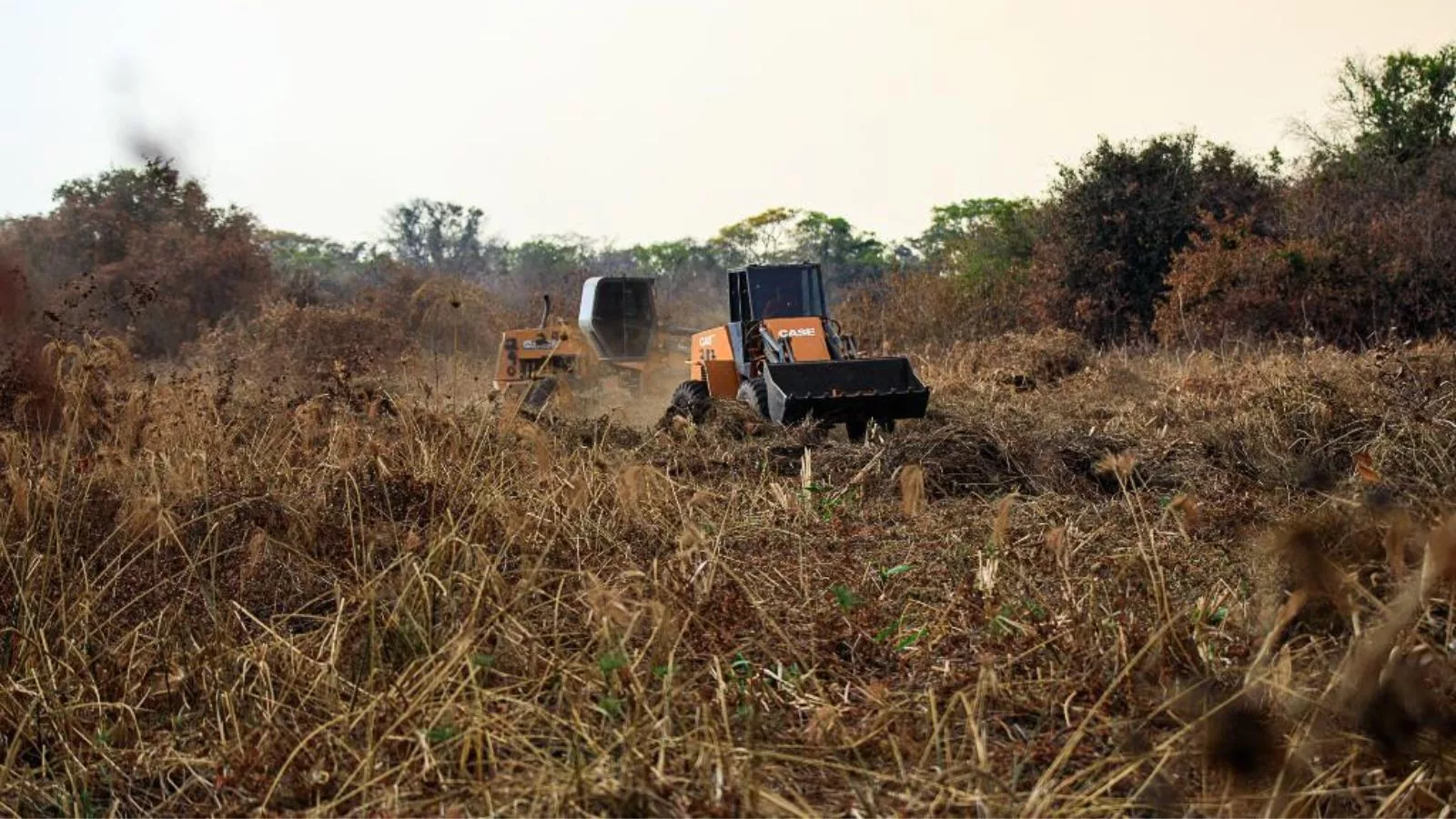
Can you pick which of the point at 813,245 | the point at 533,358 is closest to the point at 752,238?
the point at 813,245

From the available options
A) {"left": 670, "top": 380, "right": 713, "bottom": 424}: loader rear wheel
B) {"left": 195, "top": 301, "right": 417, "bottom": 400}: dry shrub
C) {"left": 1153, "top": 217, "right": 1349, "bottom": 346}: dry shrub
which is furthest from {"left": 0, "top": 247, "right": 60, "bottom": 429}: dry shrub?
{"left": 1153, "top": 217, "right": 1349, "bottom": 346}: dry shrub

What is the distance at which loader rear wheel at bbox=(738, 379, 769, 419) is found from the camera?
11.6 meters

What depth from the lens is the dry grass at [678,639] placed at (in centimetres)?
337

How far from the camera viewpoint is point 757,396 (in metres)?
11.7

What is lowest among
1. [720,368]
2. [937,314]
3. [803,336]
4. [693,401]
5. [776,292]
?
[693,401]

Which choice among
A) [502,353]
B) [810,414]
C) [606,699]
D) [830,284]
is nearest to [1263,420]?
[810,414]

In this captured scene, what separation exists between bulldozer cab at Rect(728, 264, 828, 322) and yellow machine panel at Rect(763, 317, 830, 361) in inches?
20.5

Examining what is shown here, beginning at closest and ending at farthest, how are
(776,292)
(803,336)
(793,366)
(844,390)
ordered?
(793,366)
(844,390)
(803,336)
(776,292)

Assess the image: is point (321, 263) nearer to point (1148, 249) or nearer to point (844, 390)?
point (1148, 249)

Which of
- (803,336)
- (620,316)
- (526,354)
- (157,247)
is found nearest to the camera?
(803,336)

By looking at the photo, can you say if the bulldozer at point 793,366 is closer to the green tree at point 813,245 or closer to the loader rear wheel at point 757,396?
the loader rear wheel at point 757,396

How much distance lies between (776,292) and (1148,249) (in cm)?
1101

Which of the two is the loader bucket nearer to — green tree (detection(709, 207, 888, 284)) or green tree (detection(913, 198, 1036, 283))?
green tree (detection(913, 198, 1036, 283))

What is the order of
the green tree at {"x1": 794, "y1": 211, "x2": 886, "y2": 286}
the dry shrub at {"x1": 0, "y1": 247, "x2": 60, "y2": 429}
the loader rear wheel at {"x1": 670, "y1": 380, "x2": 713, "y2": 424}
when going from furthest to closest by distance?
the green tree at {"x1": 794, "y1": 211, "x2": 886, "y2": 286} → the loader rear wheel at {"x1": 670, "y1": 380, "x2": 713, "y2": 424} → the dry shrub at {"x1": 0, "y1": 247, "x2": 60, "y2": 429}
